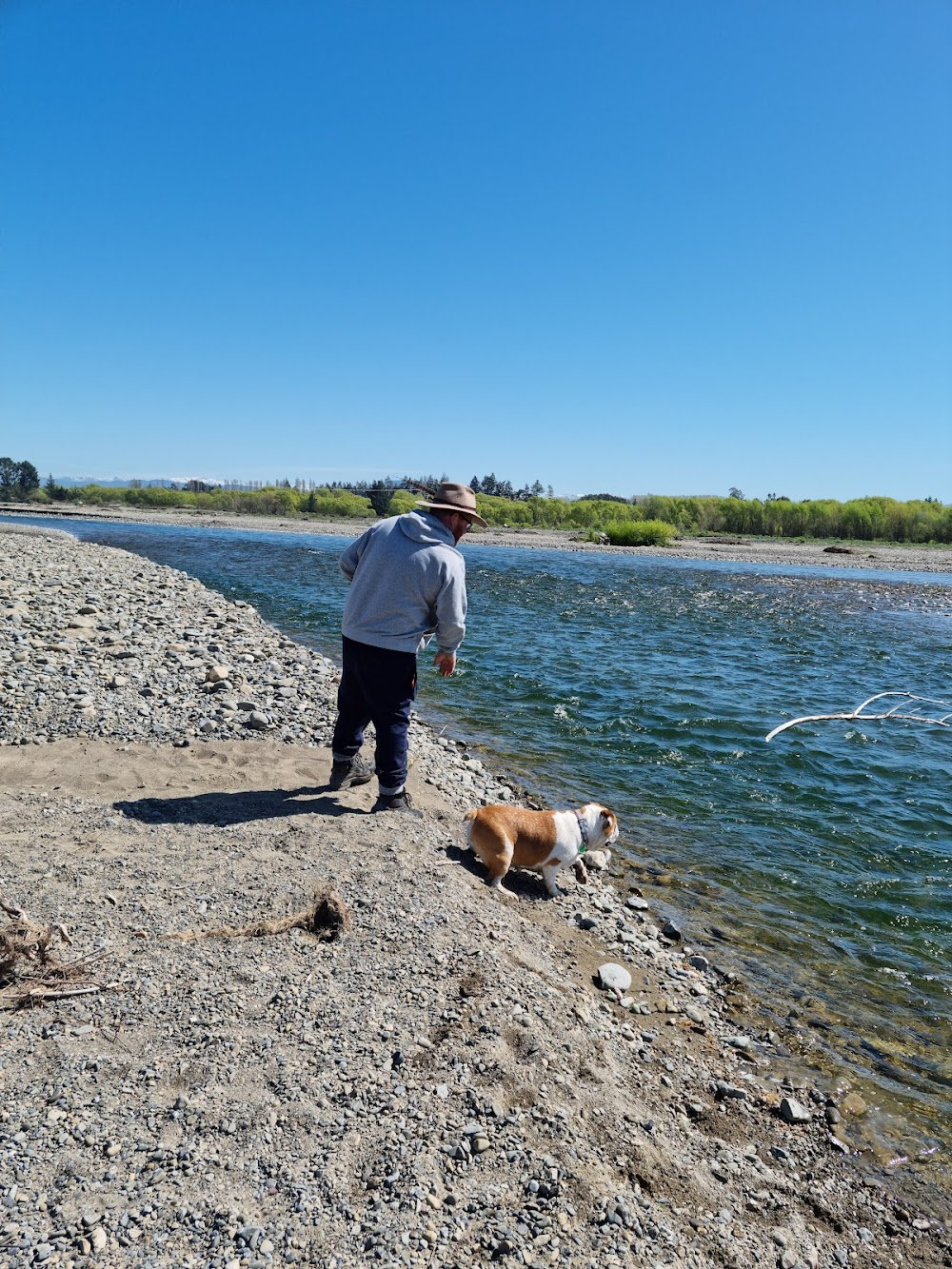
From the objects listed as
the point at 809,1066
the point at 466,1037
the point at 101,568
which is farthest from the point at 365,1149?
the point at 101,568

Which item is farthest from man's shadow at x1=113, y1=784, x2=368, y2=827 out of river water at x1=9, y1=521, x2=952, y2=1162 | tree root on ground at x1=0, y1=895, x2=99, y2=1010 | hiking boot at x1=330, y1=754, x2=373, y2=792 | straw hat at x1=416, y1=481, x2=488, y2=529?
river water at x1=9, y1=521, x2=952, y2=1162

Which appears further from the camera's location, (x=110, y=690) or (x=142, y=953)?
(x=110, y=690)

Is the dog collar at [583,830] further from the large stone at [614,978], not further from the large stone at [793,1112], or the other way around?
the large stone at [793,1112]

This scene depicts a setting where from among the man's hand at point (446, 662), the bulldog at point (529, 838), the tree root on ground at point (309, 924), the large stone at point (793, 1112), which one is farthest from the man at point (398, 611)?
the large stone at point (793, 1112)

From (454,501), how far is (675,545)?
5301cm

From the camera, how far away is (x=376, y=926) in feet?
13.4

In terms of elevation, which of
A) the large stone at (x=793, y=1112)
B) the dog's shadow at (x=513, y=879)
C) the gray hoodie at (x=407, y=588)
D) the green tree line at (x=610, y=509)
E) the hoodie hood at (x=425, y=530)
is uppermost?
the green tree line at (x=610, y=509)

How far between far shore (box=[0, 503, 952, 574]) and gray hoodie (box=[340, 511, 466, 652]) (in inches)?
1691

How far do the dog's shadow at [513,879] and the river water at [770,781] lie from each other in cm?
A: 106

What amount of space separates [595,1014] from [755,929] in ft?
7.04

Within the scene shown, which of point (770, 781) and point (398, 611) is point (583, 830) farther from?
point (770, 781)

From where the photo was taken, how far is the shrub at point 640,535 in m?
55.0

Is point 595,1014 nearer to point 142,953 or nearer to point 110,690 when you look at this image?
point 142,953

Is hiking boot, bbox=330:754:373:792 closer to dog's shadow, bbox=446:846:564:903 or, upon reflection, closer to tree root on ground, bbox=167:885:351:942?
dog's shadow, bbox=446:846:564:903
